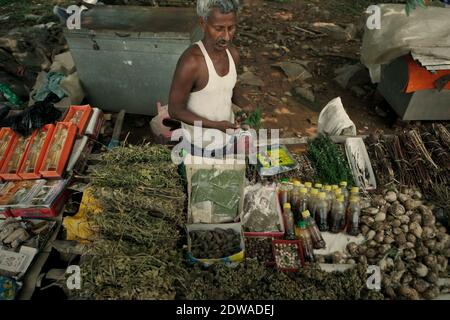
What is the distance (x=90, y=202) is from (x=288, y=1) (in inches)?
Result: 369

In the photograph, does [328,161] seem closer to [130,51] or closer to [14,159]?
[130,51]

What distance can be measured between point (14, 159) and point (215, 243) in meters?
2.63

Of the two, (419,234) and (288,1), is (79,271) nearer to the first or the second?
(419,234)

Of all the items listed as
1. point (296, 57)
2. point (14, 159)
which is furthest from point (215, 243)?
point (296, 57)

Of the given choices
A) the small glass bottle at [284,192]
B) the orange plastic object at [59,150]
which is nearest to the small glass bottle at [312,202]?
the small glass bottle at [284,192]

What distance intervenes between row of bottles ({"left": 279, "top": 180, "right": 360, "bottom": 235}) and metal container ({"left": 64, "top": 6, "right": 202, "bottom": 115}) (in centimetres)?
271

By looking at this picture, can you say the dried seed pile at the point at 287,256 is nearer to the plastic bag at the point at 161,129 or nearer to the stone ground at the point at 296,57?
the plastic bag at the point at 161,129

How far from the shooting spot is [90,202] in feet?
9.53

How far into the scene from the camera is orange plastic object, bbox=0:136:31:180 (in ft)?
11.3

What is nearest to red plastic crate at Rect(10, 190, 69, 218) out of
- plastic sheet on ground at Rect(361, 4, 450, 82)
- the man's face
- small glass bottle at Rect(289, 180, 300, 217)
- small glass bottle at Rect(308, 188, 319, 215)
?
the man's face

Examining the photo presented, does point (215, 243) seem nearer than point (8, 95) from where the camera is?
Yes

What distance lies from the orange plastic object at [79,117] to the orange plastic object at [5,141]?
612 mm

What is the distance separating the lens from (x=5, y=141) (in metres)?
3.82

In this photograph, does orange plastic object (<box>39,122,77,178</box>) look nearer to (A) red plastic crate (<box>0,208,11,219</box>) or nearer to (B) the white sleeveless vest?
(A) red plastic crate (<box>0,208,11,219</box>)
